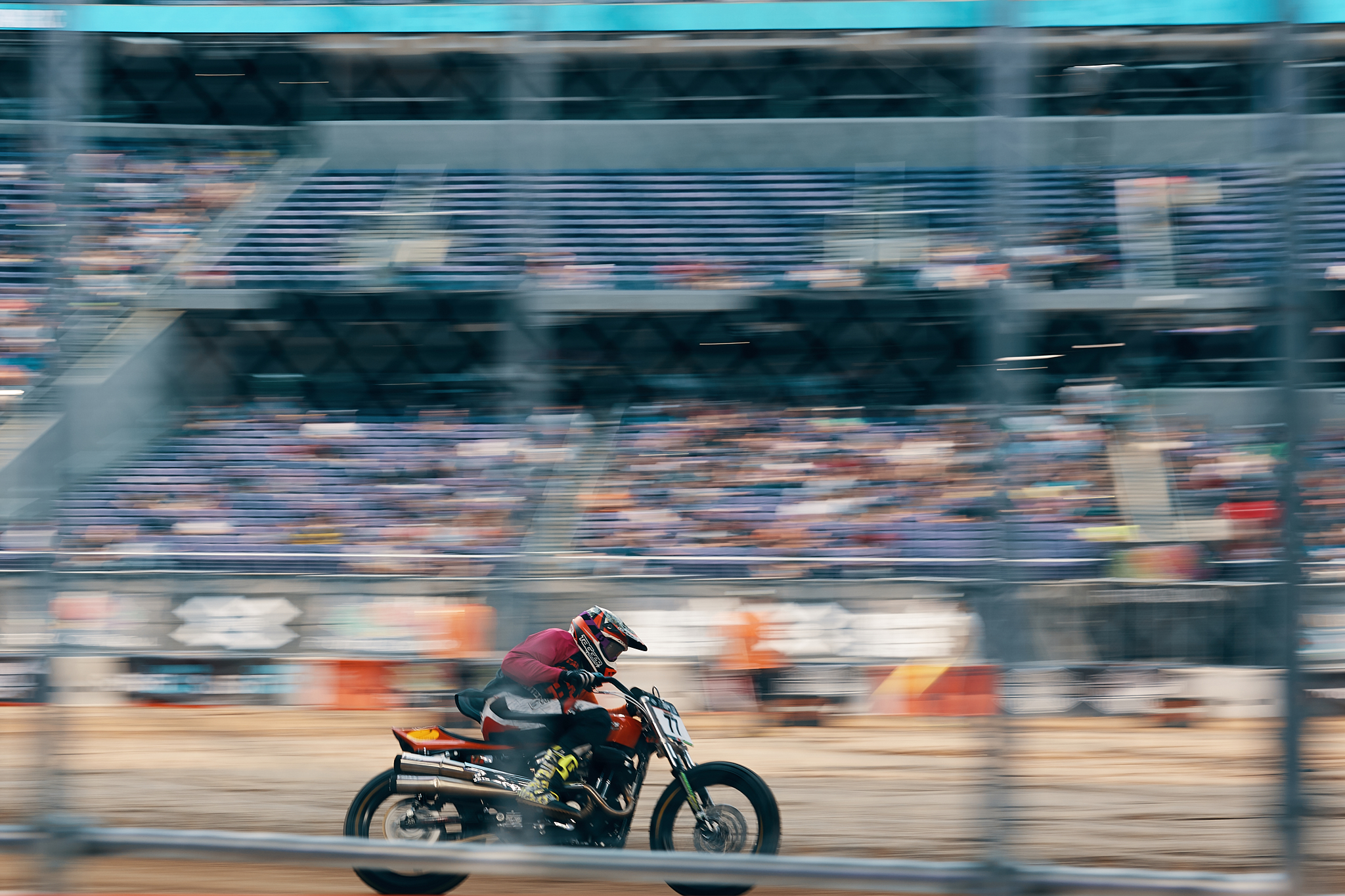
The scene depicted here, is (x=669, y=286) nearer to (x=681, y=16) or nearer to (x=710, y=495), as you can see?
(x=710, y=495)

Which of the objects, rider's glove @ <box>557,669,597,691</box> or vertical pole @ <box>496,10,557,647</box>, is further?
rider's glove @ <box>557,669,597,691</box>

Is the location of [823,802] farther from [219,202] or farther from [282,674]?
[219,202]

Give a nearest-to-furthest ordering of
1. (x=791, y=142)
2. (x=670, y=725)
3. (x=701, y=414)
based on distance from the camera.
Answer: (x=670, y=725)
(x=701, y=414)
(x=791, y=142)

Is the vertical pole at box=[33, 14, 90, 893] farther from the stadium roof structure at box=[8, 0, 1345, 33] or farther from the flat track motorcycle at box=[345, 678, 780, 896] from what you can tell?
the stadium roof structure at box=[8, 0, 1345, 33]

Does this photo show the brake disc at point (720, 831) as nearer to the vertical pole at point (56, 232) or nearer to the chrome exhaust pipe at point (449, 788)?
the chrome exhaust pipe at point (449, 788)

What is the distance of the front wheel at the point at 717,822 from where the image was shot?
12.2ft

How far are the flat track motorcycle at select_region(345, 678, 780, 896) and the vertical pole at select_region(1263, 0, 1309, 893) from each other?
165cm

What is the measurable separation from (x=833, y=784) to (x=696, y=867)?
368 cm

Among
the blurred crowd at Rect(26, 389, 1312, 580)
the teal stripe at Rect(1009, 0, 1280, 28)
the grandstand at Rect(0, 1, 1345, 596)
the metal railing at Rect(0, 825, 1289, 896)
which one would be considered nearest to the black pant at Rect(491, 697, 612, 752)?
the metal railing at Rect(0, 825, 1289, 896)

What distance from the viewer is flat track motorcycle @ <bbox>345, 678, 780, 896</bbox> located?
3.73m

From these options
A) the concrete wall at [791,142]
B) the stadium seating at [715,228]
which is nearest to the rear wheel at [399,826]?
→ the stadium seating at [715,228]

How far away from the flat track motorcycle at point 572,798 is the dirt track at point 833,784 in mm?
275

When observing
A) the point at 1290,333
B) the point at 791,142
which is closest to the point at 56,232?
the point at 1290,333

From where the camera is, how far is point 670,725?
3809 millimetres
